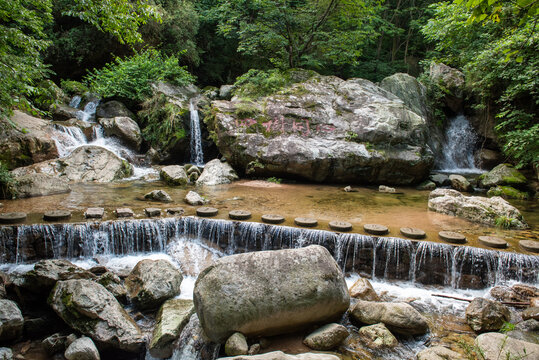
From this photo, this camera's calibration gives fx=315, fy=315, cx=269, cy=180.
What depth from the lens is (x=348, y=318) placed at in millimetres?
4082

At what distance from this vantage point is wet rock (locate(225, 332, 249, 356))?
3240mm

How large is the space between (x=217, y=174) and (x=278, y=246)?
206 inches

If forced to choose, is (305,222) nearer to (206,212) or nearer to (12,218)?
(206,212)

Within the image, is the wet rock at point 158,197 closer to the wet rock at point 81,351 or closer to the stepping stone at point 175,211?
the stepping stone at point 175,211

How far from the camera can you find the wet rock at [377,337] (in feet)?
11.7

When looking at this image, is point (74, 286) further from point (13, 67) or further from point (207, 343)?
point (13, 67)

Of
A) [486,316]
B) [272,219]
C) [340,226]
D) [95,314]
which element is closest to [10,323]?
[95,314]

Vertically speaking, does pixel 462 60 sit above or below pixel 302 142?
above

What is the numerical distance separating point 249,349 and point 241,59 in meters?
18.9

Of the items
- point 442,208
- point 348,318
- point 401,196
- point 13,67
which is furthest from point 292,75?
point 348,318

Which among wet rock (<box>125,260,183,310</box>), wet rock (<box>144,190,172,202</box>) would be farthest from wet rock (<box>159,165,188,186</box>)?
wet rock (<box>125,260,183,310</box>)

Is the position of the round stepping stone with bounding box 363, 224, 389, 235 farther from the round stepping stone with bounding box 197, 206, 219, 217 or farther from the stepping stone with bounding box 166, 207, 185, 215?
the stepping stone with bounding box 166, 207, 185, 215

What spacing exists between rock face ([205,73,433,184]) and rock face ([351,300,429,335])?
639 cm

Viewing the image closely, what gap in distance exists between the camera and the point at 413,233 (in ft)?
17.7
